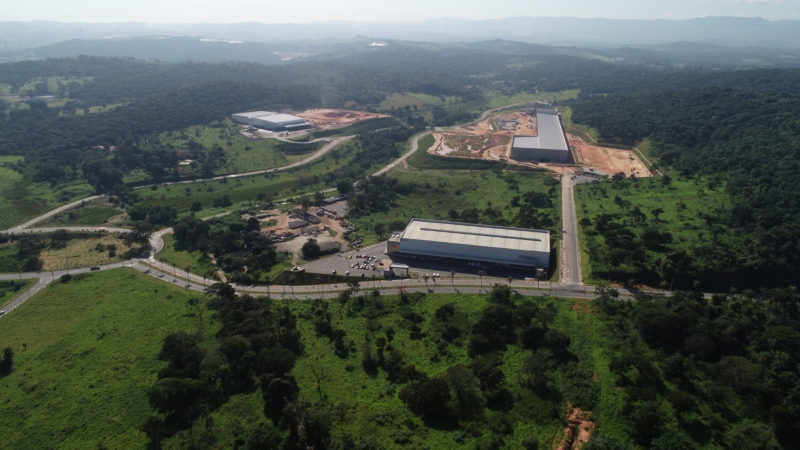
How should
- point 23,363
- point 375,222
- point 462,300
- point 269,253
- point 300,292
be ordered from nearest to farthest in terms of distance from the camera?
point 23,363
point 462,300
point 300,292
point 269,253
point 375,222

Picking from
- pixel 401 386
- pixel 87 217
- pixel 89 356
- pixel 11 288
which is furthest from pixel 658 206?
pixel 87 217

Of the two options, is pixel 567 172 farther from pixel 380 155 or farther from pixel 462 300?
pixel 462 300

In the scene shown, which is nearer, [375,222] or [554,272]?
[554,272]

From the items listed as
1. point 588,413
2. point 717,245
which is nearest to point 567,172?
point 717,245

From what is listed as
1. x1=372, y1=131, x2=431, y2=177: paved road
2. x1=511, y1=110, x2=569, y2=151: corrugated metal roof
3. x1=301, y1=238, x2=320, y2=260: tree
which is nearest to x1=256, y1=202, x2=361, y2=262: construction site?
x1=301, y1=238, x2=320, y2=260: tree

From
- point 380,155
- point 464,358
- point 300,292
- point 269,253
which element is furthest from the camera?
point 380,155

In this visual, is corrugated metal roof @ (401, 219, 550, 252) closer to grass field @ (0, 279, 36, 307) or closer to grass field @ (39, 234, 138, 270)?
grass field @ (39, 234, 138, 270)
